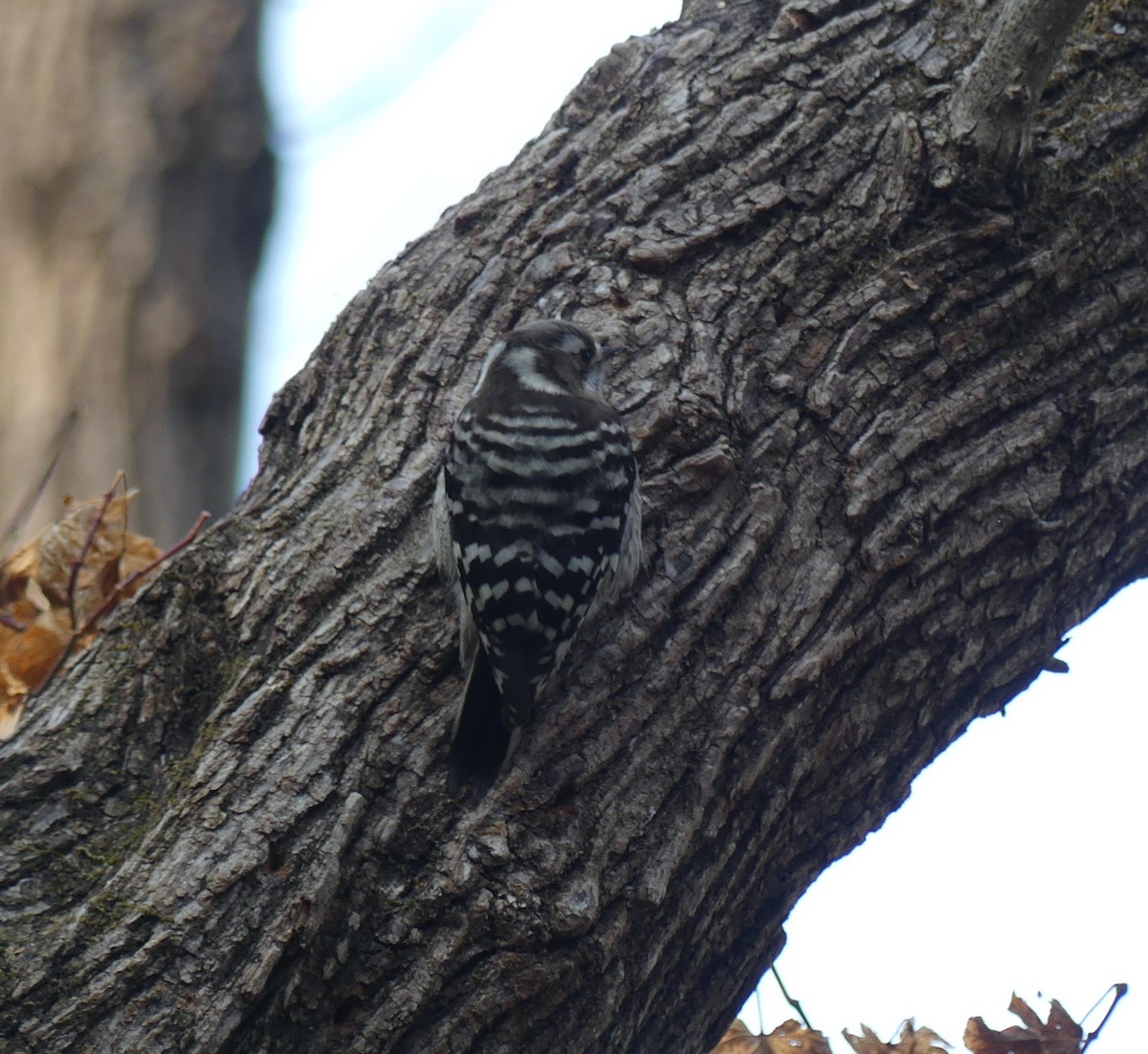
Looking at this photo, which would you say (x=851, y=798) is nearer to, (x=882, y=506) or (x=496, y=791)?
(x=882, y=506)

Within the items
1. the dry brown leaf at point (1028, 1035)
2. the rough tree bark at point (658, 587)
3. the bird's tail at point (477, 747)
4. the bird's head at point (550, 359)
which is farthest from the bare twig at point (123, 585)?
the dry brown leaf at point (1028, 1035)

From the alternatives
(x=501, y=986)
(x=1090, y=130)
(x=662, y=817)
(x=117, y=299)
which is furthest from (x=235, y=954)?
(x=117, y=299)

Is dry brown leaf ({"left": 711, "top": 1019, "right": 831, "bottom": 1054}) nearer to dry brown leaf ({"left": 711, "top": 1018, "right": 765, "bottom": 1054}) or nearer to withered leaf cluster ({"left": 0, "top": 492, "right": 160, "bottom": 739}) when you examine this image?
dry brown leaf ({"left": 711, "top": 1018, "right": 765, "bottom": 1054})

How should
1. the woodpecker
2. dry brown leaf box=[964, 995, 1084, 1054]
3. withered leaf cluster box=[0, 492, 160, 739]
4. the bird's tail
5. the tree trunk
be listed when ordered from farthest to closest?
the tree trunk, withered leaf cluster box=[0, 492, 160, 739], dry brown leaf box=[964, 995, 1084, 1054], the woodpecker, the bird's tail

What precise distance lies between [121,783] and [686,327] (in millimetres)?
1965

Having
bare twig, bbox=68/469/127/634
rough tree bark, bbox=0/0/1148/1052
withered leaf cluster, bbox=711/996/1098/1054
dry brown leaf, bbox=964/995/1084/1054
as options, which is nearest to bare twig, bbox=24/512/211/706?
bare twig, bbox=68/469/127/634

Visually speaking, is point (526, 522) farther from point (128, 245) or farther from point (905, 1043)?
point (128, 245)

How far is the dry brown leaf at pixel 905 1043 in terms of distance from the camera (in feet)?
12.1

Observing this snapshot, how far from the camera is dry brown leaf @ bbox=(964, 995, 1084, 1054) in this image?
3.49 meters

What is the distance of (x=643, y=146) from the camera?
142 inches

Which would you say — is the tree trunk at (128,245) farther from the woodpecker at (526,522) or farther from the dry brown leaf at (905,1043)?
the dry brown leaf at (905,1043)

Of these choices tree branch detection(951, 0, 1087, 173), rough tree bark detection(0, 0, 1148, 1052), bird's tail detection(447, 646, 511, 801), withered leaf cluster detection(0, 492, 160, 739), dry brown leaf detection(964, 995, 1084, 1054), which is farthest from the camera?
withered leaf cluster detection(0, 492, 160, 739)

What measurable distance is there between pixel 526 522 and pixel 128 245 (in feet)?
11.0

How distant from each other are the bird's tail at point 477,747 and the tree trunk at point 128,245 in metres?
2.89
